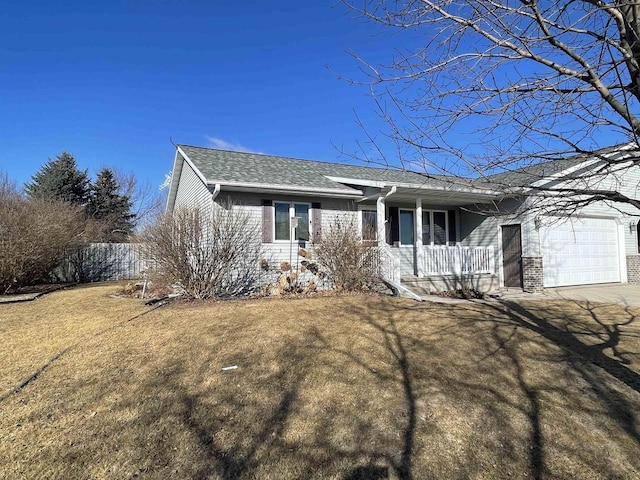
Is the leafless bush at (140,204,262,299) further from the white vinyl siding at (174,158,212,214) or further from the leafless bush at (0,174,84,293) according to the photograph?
the leafless bush at (0,174,84,293)

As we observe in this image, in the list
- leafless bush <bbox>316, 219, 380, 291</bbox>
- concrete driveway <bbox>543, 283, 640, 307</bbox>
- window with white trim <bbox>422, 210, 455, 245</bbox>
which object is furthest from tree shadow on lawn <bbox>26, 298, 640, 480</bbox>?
window with white trim <bbox>422, 210, 455, 245</bbox>

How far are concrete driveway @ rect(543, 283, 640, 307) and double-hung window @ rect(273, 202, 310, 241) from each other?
7465mm

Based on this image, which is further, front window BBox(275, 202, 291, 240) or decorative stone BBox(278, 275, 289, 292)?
front window BBox(275, 202, 291, 240)

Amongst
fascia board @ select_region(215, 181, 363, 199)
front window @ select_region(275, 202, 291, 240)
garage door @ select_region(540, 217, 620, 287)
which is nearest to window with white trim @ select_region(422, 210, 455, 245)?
garage door @ select_region(540, 217, 620, 287)

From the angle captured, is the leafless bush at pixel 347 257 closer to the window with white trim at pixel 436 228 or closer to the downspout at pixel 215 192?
the downspout at pixel 215 192

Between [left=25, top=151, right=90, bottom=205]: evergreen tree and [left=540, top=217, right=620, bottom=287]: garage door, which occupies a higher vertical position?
[left=25, top=151, right=90, bottom=205]: evergreen tree

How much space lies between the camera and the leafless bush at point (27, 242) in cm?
1118

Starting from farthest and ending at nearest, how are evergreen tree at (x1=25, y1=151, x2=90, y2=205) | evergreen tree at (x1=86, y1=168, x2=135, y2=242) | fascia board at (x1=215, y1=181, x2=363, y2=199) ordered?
evergreen tree at (x1=86, y1=168, x2=135, y2=242)
evergreen tree at (x1=25, y1=151, x2=90, y2=205)
fascia board at (x1=215, y1=181, x2=363, y2=199)

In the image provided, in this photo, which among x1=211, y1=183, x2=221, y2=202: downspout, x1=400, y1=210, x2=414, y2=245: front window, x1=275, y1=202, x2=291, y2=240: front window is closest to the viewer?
x1=211, y1=183, x2=221, y2=202: downspout

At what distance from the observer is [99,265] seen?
17.4 m

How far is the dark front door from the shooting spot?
39.1 feet

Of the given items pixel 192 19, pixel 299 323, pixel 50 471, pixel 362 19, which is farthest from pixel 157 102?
pixel 50 471

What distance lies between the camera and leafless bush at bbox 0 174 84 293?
11.2 meters

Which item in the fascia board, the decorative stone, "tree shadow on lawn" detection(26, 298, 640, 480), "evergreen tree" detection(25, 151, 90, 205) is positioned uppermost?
"evergreen tree" detection(25, 151, 90, 205)
